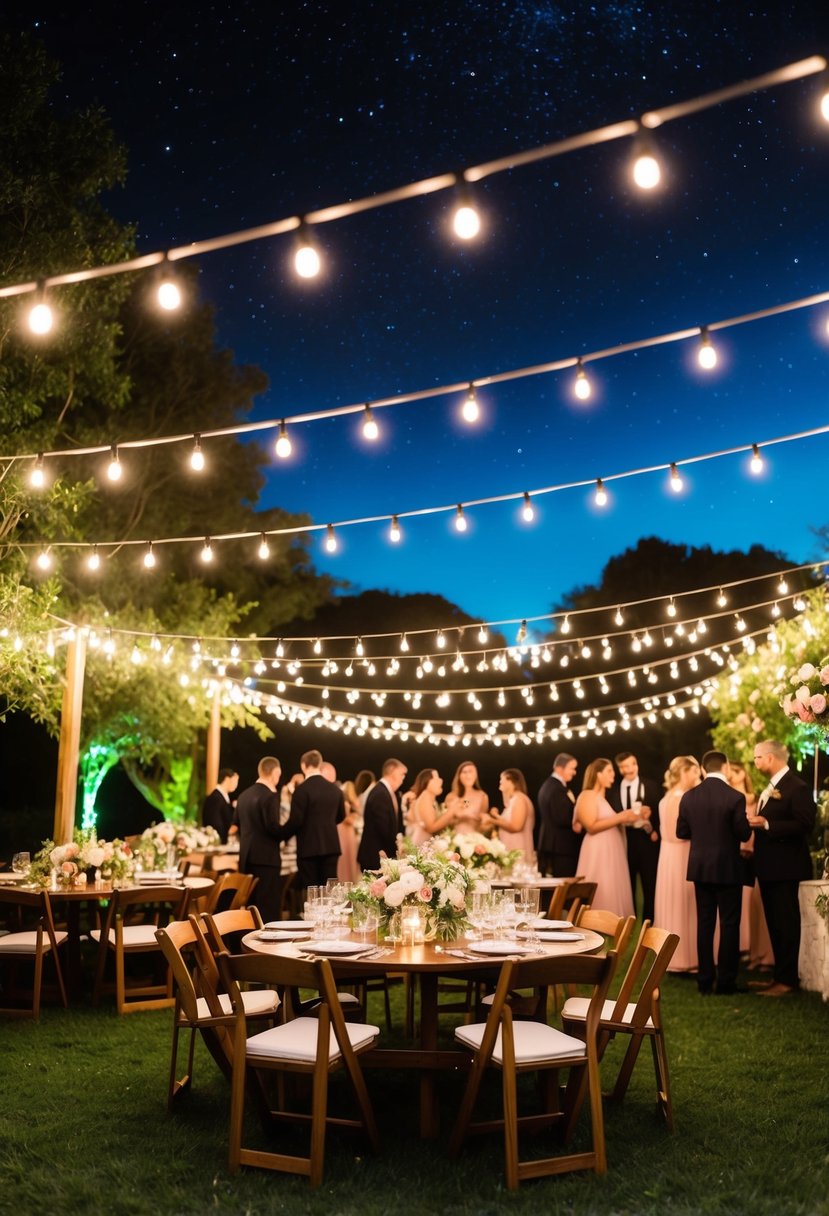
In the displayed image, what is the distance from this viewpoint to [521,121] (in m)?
8.04

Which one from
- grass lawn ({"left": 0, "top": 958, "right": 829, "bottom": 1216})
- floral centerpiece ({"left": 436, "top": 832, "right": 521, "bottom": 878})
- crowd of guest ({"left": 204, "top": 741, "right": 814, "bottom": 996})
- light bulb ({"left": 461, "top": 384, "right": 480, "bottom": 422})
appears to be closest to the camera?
grass lawn ({"left": 0, "top": 958, "right": 829, "bottom": 1216})

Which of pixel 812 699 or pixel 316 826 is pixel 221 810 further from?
pixel 812 699

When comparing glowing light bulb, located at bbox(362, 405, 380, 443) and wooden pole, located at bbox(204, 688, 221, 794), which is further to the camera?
wooden pole, located at bbox(204, 688, 221, 794)

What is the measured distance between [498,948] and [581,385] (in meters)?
2.62

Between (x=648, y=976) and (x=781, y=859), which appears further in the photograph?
(x=781, y=859)

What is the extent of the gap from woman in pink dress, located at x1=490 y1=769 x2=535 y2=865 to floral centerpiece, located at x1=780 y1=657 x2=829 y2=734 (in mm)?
3364

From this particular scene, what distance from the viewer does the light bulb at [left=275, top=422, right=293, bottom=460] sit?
587cm

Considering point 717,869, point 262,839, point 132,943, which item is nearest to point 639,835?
point 717,869

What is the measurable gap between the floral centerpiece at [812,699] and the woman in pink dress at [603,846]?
2.22 m

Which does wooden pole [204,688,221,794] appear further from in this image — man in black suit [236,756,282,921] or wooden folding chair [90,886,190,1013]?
wooden folding chair [90,886,190,1013]

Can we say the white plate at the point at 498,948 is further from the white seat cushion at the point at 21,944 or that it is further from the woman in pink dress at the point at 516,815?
the woman in pink dress at the point at 516,815

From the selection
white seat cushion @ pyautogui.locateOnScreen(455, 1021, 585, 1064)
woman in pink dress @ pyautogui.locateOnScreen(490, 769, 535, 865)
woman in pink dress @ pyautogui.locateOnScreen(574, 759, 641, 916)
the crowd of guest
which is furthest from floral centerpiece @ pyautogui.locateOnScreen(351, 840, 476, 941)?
woman in pink dress @ pyautogui.locateOnScreen(490, 769, 535, 865)

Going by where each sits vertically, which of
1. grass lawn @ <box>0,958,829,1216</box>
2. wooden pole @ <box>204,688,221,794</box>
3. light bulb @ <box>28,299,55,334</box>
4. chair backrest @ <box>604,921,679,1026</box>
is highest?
light bulb @ <box>28,299,55,334</box>

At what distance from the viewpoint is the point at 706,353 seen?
498cm
